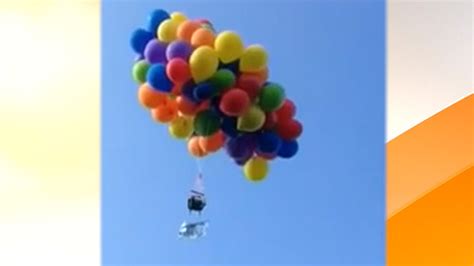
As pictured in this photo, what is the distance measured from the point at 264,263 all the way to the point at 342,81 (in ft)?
1.76

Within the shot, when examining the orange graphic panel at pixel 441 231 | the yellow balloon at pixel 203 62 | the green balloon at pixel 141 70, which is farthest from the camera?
the orange graphic panel at pixel 441 231

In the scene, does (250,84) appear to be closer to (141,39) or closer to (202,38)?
(202,38)

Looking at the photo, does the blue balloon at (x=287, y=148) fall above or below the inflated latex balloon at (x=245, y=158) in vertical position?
above

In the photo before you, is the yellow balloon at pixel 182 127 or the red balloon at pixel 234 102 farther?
the yellow balloon at pixel 182 127

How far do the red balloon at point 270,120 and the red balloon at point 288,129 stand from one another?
0.06 ft

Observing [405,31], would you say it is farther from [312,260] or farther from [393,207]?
[312,260]

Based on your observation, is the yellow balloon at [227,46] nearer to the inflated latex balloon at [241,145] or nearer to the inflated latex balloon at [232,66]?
the inflated latex balloon at [232,66]

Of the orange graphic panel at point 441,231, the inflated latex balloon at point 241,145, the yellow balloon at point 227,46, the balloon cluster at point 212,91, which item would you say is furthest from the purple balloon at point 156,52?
the orange graphic panel at point 441,231

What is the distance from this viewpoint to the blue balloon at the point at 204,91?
130 cm

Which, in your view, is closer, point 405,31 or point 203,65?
point 203,65
